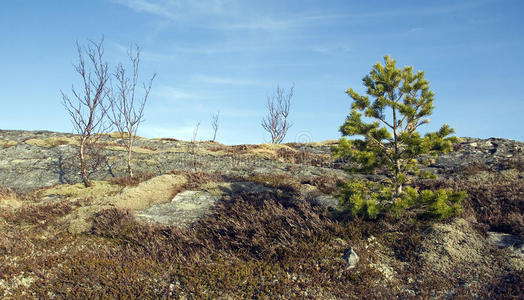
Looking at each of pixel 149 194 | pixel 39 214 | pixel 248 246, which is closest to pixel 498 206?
pixel 248 246

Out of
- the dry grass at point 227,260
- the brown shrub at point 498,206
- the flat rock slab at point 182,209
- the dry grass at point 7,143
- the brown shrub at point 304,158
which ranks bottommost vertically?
the dry grass at point 227,260

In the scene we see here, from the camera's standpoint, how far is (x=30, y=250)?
7.31 meters

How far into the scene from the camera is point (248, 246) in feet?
22.6

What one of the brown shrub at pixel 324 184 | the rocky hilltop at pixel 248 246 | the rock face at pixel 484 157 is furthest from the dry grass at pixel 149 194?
the rock face at pixel 484 157

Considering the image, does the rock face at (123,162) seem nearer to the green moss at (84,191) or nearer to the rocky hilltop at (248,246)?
the green moss at (84,191)

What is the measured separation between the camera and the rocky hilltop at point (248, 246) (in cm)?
555

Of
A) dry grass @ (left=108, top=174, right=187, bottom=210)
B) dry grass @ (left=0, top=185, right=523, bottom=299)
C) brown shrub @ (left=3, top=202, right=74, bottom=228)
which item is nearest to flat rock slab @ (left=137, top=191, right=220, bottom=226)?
dry grass @ (left=108, top=174, right=187, bottom=210)

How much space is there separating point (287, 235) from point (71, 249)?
188 inches

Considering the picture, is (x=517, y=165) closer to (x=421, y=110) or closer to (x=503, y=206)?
(x=503, y=206)

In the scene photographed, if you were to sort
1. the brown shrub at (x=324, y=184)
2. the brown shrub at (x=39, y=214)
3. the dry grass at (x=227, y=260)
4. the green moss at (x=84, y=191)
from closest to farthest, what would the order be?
the dry grass at (x=227, y=260)
the brown shrub at (x=39, y=214)
the brown shrub at (x=324, y=184)
the green moss at (x=84, y=191)

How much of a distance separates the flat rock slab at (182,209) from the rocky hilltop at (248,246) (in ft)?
0.17

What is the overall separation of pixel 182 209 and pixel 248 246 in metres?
3.30

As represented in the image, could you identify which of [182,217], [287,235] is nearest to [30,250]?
[182,217]

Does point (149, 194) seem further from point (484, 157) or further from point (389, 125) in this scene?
point (484, 157)
